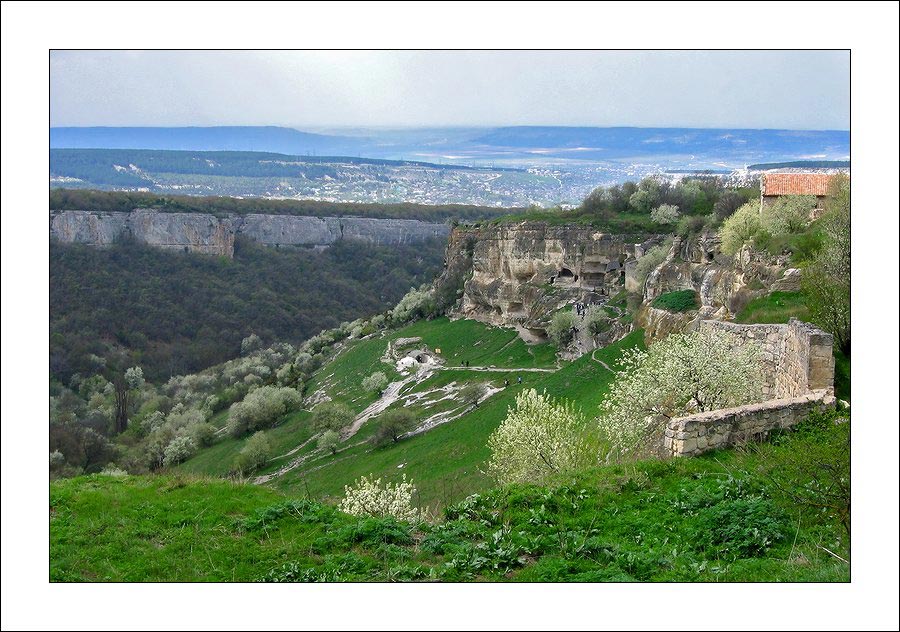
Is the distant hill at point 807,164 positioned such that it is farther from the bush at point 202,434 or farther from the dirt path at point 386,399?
the bush at point 202,434

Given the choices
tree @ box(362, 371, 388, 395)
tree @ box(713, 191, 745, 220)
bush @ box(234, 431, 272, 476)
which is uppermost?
tree @ box(713, 191, 745, 220)

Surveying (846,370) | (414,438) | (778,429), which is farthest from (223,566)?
(414,438)

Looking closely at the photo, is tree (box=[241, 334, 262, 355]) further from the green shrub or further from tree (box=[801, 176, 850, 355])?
the green shrub

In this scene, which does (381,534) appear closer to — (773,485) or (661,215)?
(773,485)

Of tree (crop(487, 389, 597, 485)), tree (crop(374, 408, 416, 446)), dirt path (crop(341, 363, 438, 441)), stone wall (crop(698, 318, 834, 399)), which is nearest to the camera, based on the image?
stone wall (crop(698, 318, 834, 399))

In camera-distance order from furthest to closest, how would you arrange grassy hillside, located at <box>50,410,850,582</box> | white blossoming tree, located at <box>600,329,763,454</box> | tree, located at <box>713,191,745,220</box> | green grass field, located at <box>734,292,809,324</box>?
tree, located at <box>713,191,745,220</box> < green grass field, located at <box>734,292,809,324</box> < white blossoming tree, located at <box>600,329,763,454</box> < grassy hillside, located at <box>50,410,850,582</box>

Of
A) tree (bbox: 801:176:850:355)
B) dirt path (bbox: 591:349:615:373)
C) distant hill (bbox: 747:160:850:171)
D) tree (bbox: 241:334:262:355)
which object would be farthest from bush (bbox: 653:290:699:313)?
tree (bbox: 241:334:262:355)

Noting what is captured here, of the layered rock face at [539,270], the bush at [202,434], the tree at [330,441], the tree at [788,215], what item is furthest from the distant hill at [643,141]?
the bush at [202,434]
